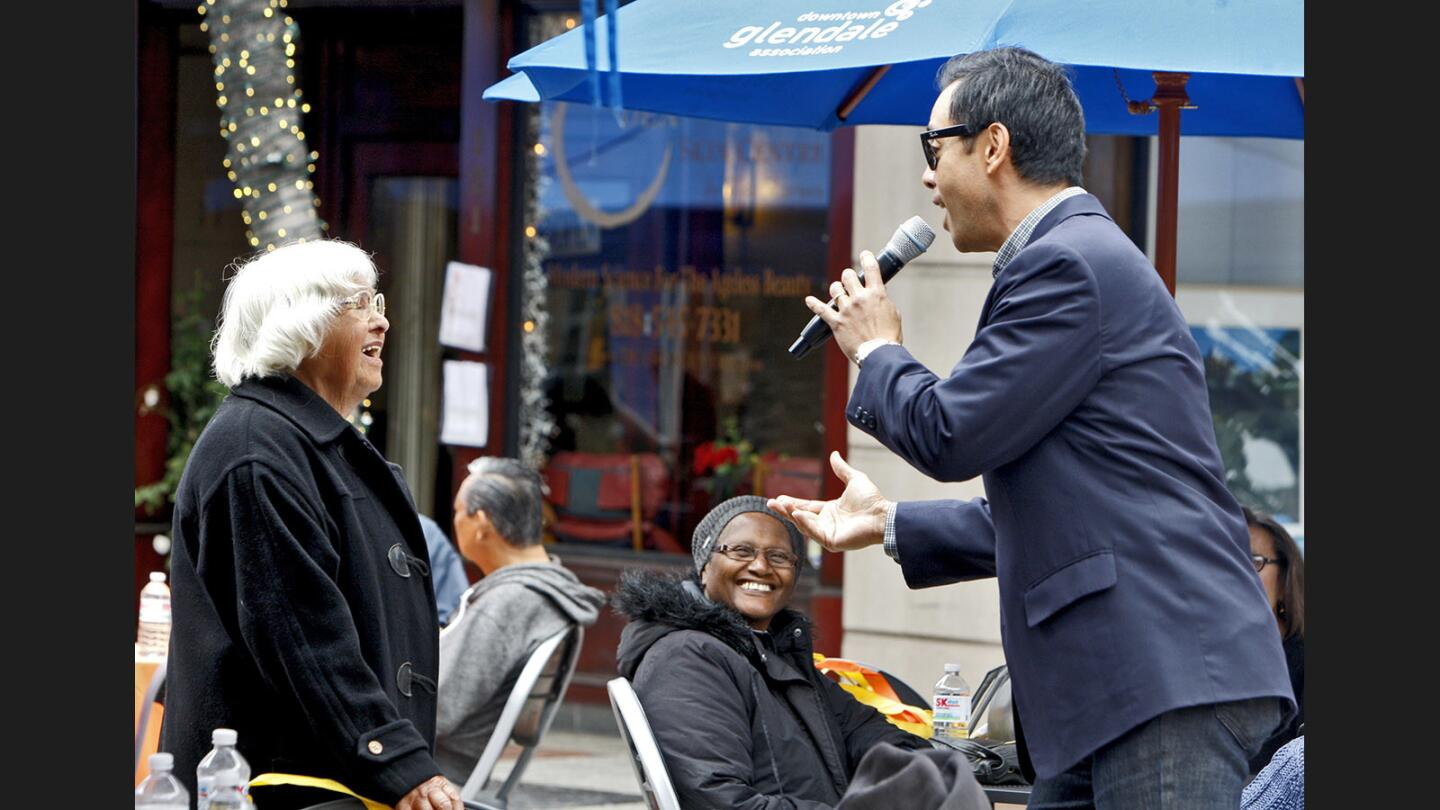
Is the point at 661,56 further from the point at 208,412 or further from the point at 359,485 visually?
the point at 208,412

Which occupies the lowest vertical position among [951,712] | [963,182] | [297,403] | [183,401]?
[951,712]

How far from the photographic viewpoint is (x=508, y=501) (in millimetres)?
5828

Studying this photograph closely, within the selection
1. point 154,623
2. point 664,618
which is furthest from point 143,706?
point 664,618

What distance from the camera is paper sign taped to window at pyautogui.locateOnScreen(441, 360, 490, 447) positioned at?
877 centimetres

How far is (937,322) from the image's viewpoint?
7.17 meters

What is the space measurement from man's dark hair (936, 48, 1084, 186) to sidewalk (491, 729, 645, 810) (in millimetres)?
4441

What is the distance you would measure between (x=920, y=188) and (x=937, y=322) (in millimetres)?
595

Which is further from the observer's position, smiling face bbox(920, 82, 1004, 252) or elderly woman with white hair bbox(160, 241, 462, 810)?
elderly woman with white hair bbox(160, 241, 462, 810)

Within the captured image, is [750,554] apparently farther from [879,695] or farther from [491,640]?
[491,640]

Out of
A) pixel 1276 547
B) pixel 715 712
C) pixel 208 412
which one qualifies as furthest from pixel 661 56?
pixel 208 412

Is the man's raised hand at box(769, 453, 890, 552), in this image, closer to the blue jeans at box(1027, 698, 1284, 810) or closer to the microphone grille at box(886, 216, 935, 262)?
the microphone grille at box(886, 216, 935, 262)

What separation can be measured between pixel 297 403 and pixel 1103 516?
172cm

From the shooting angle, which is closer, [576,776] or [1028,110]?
[1028,110]

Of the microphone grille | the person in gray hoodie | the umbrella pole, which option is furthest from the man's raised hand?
the person in gray hoodie
